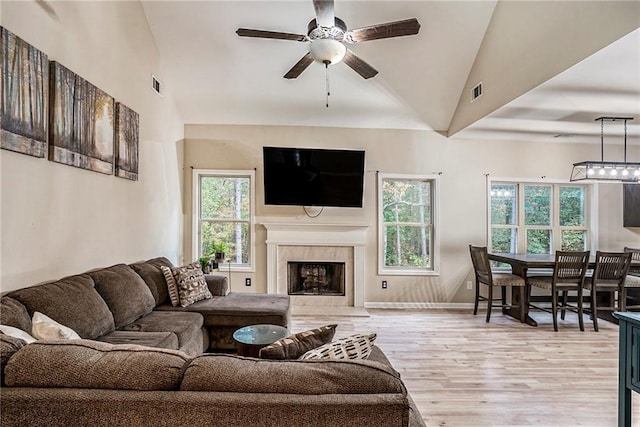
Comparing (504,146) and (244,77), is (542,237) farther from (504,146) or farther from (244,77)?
(244,77)

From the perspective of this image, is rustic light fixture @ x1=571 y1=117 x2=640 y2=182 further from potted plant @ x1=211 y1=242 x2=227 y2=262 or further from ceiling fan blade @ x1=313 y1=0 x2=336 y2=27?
potted plant @ x1=211 y1=242 x2=227 y2=262

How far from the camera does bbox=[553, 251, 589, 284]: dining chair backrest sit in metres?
4.48

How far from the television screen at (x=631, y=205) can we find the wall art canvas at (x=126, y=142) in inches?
282

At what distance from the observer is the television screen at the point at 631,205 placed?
5688 millimetres

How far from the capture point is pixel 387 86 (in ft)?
16.4

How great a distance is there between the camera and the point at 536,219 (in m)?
5.82

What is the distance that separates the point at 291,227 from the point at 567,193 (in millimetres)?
4557

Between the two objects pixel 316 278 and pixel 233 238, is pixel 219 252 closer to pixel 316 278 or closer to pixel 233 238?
pixel 233 238

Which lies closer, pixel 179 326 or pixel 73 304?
pixel 73 304

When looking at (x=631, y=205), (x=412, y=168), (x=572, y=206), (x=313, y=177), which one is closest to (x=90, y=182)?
(x=313, y=177)

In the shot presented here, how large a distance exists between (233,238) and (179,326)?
9.22ft

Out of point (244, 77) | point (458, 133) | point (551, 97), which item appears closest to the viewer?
point (551, 97)

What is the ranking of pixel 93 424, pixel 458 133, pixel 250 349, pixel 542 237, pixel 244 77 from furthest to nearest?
pixel 542 237 → pixel 458 133 → pixel 244 77 → pixel 250 349 → pixel 93 424

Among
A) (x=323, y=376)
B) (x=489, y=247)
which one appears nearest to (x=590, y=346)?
(x=489, y=247)
